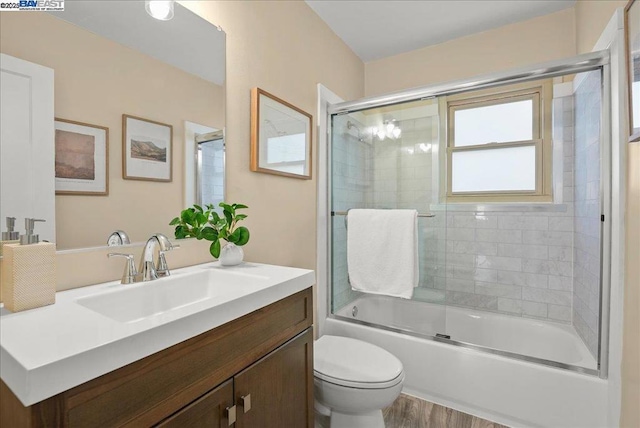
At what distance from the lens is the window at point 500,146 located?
7.43ft

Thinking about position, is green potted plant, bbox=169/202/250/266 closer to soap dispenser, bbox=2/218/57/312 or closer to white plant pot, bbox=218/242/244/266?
white plant pot, bbox=218/242/244/266

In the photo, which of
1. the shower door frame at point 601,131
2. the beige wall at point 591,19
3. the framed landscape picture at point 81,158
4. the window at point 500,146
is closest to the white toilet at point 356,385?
the shower door frame at point 601,131

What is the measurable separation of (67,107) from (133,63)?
0.29 m

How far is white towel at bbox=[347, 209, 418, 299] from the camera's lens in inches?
75.7

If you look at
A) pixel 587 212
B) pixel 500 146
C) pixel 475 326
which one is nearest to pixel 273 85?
pixel 500 146

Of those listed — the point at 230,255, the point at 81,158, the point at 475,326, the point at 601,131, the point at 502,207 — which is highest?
the point at 601,131

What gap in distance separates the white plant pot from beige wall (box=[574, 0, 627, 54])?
76.3 inches

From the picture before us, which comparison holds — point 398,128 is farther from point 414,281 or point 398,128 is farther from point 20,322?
point 20,322

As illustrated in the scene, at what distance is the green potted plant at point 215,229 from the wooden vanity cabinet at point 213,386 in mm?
377

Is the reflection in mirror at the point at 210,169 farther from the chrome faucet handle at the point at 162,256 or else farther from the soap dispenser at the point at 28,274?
the soap dispenser at the point at 28,274

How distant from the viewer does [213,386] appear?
0.80 m

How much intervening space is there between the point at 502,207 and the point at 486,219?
142 millimetres

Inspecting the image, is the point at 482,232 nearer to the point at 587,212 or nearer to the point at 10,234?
the point at 587,212

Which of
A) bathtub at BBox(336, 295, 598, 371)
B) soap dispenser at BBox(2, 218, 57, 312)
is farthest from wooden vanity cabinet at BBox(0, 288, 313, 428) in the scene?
bathtub at BBox(336, 295, 598, 371)
